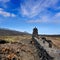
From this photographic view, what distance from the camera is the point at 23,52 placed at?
587 inches

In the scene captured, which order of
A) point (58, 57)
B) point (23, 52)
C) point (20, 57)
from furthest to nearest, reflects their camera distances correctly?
1. point (23, 52)
2. point (20, 57)
3. point (58, 57)

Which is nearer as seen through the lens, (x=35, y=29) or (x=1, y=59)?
(x=1, y=59)

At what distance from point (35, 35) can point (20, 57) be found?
68.8 feet

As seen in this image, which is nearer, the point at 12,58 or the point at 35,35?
the point at 12,58

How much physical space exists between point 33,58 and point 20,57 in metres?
1.16

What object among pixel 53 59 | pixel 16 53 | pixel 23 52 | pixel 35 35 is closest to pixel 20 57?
pixel 16 53

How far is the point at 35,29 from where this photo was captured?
34625 mm

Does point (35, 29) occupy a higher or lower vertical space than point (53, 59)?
higher

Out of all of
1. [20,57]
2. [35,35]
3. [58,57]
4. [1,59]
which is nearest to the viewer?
[58,57]

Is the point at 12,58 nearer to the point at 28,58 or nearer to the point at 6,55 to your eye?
the point at 6,55

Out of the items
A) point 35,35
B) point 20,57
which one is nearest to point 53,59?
point 20,57

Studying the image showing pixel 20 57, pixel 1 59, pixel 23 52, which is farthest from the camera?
pixel 23 52

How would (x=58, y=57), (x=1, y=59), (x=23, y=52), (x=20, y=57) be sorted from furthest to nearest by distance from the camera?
(x=23, y=52), (x=20, y=57), (x=1, y=59), (x=58, y=57)

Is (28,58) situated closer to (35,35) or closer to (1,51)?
(1,51)
